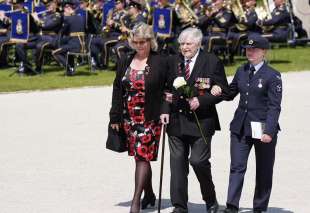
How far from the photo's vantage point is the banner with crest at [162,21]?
2408 centimetres

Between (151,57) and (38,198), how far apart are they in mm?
1832

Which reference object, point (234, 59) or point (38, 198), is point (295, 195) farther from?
point (234, 59)

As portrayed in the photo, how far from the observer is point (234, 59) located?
1006 inches

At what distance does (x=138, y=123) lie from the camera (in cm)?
844

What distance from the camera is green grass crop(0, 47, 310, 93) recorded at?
65.4ft

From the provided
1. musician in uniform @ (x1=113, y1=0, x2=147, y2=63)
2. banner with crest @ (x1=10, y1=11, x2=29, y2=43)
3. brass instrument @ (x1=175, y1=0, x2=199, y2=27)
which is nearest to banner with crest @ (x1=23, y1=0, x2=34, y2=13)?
banner with crest @ (x1=10, y1=11, x2=29, y2=43)

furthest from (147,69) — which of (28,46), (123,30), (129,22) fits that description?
(129,22)

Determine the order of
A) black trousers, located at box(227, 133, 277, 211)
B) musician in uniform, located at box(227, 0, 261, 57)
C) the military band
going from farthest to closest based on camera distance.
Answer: musician in uniform, located at box(227, 0, 261, 57)
the military band
black trousers, located at box(227, 133, 277, 211)

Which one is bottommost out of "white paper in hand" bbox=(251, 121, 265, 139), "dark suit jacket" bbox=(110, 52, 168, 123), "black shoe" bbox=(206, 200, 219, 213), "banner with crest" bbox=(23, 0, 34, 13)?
"banner with crest" bbox=(23, 0, 34, 13)

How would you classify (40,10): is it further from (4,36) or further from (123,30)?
(123,30)

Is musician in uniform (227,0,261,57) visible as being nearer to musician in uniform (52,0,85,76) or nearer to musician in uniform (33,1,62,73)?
musician in uniform (52,0,85,76)

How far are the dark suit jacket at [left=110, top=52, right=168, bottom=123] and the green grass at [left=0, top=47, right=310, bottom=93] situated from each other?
421 inches

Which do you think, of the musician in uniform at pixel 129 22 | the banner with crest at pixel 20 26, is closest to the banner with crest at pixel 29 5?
the banner with crest at pixel 20 26

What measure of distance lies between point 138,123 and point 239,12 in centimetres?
1696
